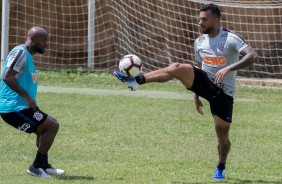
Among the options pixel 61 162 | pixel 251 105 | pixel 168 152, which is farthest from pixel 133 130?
pixel 251 105

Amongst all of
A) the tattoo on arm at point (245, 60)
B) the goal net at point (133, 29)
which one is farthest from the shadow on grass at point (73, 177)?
the goal net at point (133, 29)

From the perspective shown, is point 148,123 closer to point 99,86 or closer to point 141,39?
point 99,86

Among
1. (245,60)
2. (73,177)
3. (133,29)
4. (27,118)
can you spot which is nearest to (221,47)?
(245,60)

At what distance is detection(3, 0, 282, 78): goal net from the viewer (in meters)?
20.6

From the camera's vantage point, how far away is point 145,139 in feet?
39.4

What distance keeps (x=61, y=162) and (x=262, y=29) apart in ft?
38.7

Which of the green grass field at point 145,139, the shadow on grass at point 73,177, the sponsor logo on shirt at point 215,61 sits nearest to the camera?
the shadow on grass at point 73,177

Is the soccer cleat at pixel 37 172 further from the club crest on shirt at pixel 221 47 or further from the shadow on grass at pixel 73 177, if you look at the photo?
the club crest on shirt at pixel 221 47

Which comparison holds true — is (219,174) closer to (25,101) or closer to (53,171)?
(53,171)

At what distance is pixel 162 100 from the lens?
1638 cm

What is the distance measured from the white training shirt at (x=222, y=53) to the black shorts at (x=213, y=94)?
0.08 m

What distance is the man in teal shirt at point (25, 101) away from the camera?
8.73 m

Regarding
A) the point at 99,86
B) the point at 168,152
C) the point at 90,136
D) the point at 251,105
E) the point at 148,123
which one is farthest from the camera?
the point at 99,86

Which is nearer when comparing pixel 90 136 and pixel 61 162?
pixel 61 162
